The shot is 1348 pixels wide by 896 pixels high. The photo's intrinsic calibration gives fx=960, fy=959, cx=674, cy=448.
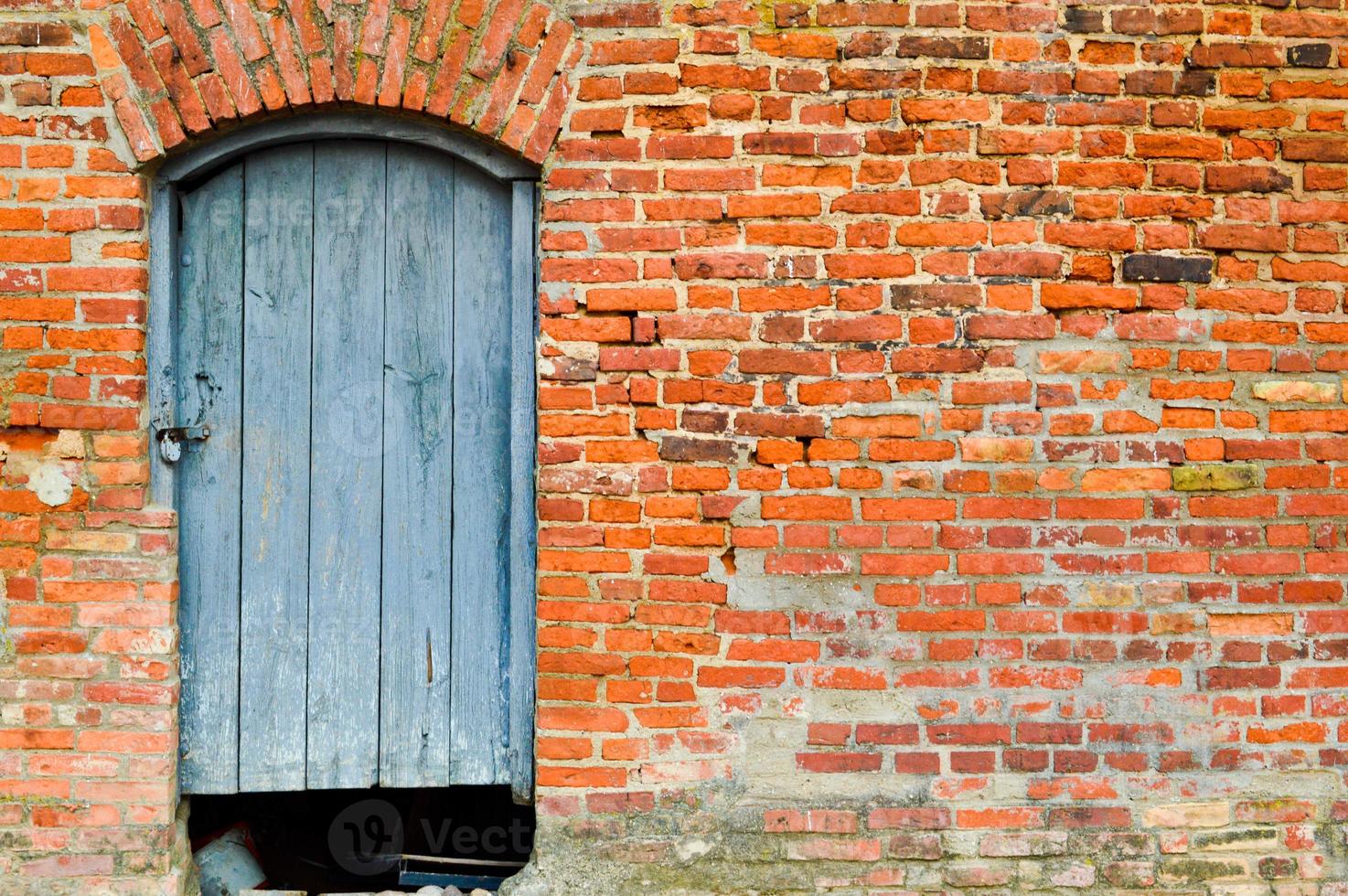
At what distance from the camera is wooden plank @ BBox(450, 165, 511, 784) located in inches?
113

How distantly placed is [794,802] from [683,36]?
85.9 inches

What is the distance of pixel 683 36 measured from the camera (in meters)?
2.71

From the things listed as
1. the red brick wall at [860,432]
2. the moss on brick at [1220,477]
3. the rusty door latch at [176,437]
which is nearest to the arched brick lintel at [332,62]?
the red brick wall at [860,432]

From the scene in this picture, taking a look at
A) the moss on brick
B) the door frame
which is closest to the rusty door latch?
the door frame

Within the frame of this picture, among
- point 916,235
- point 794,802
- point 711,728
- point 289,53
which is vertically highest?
point 289,53

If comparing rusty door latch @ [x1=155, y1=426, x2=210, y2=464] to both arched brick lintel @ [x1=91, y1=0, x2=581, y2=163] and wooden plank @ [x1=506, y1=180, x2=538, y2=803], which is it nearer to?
arched brick lintel @ [x1=91, y1=0, x2=581, y2=163]

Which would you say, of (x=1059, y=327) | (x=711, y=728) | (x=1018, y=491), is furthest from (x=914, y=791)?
(x=1059, y=327)

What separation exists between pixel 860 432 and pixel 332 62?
180cm

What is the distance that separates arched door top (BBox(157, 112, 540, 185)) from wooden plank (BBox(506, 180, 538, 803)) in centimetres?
9

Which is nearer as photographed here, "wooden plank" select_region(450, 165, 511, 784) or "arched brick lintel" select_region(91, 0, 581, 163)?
"arched brick lintel" select_region(91, 0, 581, 163)

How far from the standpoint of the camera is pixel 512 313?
2.83m

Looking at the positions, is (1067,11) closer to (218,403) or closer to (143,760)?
(218,403)

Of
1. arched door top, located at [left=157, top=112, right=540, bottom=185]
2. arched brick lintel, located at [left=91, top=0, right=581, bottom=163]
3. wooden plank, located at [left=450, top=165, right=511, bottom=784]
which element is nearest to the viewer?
arched brick lintel, located at [left=91, top=0, right=581, bottom=163]

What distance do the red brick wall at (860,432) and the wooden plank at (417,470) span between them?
337 millimetres
